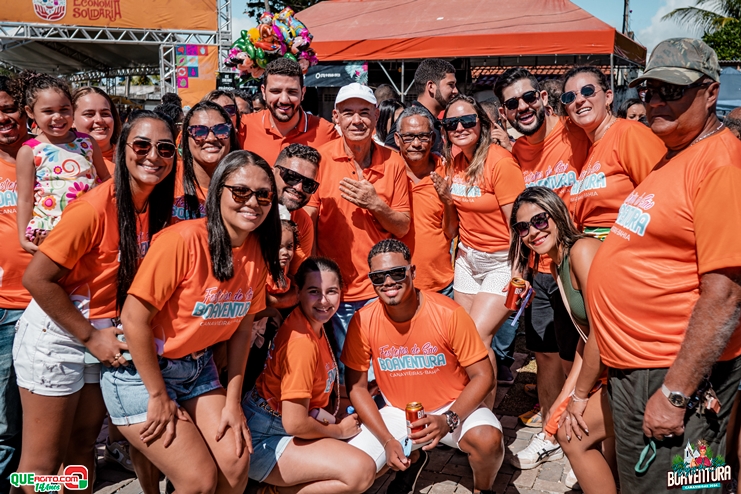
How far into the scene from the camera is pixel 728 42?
838 inches

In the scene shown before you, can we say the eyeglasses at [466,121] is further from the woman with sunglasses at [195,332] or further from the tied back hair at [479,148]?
the woman with sunglasses at [195,332]

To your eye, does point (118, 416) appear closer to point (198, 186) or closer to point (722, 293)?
point (198, 186)

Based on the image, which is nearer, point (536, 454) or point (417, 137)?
point (536, 454)

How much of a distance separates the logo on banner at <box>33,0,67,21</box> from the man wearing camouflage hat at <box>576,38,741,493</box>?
17.6 meters

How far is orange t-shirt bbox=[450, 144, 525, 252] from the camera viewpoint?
156 inches

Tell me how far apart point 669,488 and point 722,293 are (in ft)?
2.70

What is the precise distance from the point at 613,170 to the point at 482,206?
35.9 inches

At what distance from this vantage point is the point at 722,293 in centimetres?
205

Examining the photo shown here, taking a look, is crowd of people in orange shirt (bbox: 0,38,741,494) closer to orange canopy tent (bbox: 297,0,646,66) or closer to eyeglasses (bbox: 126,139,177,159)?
eyeglasses (bbox: 126,139,177,159)

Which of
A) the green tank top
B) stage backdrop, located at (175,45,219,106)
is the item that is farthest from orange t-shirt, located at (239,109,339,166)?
stage backdrop, located at (175,45,219,106)

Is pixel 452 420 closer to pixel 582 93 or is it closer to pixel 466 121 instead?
pixel 466 121

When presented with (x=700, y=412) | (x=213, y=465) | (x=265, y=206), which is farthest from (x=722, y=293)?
(x=213, y=465)

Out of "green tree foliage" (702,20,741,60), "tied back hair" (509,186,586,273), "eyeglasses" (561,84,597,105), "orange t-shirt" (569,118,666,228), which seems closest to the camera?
"tied back hair" (509,186,586,273)
